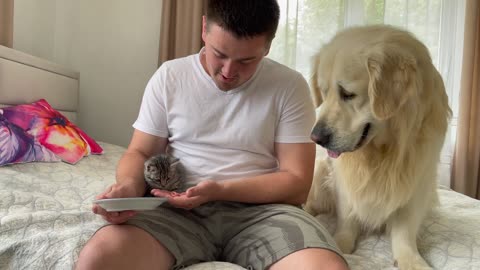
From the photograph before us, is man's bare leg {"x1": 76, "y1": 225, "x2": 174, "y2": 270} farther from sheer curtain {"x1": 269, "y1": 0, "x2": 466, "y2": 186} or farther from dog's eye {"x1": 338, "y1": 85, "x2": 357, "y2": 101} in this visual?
sheer curtain {"x1": 269, "y1": 0, "x2": 466, "y2": 186}

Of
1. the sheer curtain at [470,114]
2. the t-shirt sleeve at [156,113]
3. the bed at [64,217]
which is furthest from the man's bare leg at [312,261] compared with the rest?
the sheer curtain at [470,114]

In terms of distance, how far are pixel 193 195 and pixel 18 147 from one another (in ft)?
3.25

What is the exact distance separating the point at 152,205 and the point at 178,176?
0.30 m

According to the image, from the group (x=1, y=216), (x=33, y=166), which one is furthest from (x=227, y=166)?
(x=33, y=166)

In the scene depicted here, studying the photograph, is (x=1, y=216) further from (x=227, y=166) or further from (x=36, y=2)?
(x=36, y=2)

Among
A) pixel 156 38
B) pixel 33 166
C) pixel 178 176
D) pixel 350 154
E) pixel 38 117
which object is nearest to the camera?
pixel 178 176

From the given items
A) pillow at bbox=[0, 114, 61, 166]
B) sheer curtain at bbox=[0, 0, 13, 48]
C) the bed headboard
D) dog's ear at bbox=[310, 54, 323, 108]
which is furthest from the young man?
sheer curtain at bbox=[0, 0, 13, 48]

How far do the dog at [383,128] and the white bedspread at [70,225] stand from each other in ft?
0.23

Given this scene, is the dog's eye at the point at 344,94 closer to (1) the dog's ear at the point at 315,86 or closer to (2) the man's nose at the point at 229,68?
(1) the dog's ear at the point at 315,86

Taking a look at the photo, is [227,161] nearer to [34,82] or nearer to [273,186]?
[273,186]

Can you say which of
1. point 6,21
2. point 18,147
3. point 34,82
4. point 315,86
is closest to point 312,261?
point 315,86

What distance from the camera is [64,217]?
3.50 feet

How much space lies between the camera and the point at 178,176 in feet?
3.84

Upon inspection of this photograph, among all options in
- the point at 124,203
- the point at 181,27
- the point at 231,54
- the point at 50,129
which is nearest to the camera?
the point at 124,203
